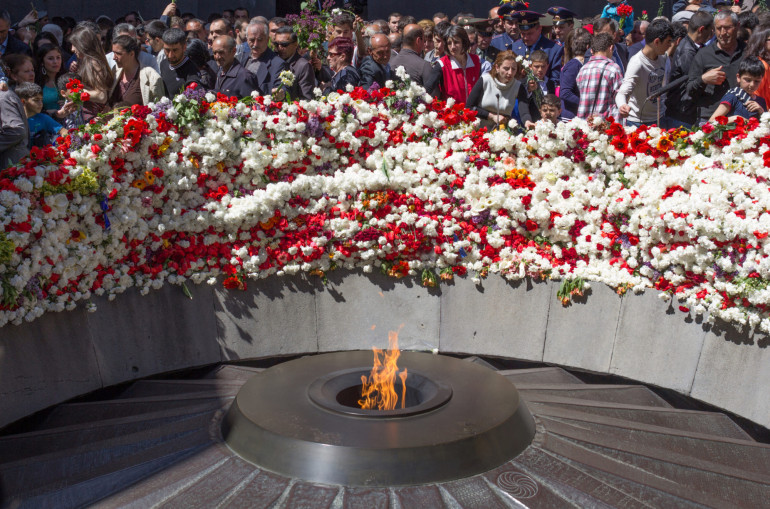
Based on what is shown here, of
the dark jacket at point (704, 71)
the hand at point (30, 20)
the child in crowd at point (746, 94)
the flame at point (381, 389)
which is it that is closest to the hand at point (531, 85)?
the dark jacket at point (704, 71)

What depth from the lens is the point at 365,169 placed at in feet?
22.0

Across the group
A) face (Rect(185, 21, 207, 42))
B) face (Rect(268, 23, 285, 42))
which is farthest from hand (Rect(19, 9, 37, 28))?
face (Rect(268, 23, 285, 42))

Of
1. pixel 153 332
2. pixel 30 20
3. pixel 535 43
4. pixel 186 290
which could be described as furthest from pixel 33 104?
pixel 535 43

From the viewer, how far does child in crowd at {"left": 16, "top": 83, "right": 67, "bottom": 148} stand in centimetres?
621

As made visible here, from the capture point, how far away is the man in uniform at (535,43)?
8773 mm

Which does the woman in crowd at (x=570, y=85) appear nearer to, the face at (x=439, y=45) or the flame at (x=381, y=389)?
the face at (x=439, y=45)

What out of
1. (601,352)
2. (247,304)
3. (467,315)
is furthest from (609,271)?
(247,304)

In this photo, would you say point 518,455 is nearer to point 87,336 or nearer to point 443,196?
point 443,196

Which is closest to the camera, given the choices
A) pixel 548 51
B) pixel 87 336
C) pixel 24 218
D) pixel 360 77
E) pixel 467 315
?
pixel 24 218

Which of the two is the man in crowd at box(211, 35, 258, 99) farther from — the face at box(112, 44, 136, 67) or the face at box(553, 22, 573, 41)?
the face at box(553, 22, 573, 41)

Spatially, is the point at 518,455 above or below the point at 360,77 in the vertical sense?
below

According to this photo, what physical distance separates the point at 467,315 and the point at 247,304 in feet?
6.12

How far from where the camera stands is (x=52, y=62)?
7340 millimetres

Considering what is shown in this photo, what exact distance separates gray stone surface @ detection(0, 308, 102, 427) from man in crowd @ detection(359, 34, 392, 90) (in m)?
3.49
